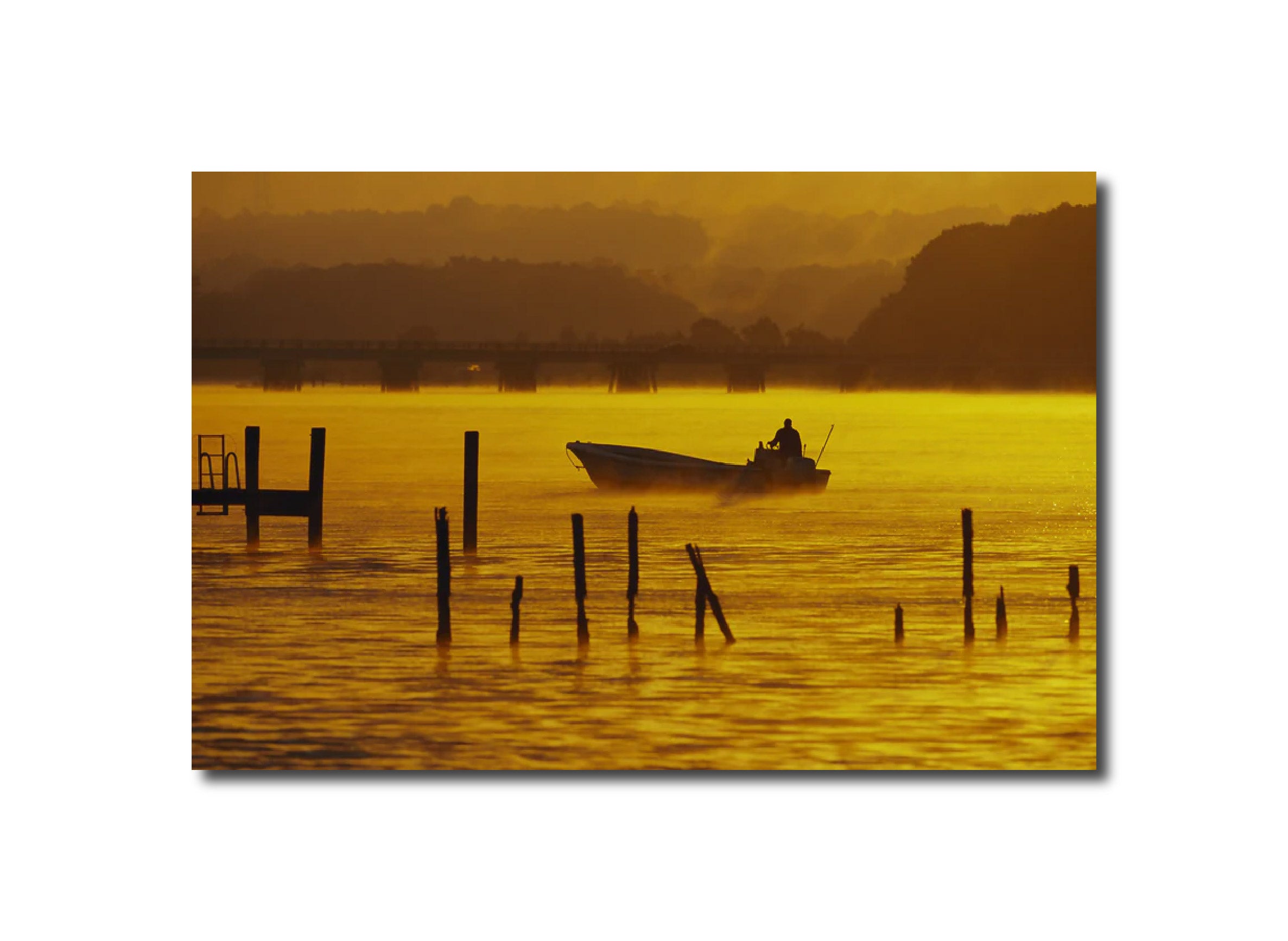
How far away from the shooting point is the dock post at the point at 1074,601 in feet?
28.7

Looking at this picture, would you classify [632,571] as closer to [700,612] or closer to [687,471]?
[700,612]

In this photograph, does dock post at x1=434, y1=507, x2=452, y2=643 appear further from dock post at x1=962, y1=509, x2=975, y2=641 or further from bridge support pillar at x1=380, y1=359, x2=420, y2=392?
dock post at x1=962, y1=509, x2=975, y2=641

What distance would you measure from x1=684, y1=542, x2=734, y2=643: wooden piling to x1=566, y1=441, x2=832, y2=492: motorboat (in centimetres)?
39

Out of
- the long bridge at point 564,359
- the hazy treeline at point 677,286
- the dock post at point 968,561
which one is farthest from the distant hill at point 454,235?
the dock post at point 968,561

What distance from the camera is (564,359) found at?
925 cm

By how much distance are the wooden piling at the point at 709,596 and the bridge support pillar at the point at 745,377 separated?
81 centimetres

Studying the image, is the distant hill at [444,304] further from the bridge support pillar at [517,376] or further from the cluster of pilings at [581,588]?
the cluster of pilings at [581,588]

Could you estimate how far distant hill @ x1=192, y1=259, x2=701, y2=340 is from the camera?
8977 mm

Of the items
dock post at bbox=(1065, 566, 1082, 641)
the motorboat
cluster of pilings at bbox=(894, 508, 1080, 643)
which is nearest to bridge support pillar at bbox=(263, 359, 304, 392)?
the motorboat

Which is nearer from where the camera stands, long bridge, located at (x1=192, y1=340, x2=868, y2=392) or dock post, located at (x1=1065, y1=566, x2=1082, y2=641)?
dock post, located at (x1=1065, y1=566, x2=1082, y2=641)

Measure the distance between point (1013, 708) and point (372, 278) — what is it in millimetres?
3418

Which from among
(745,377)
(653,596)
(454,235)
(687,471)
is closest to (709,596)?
(653,596)
